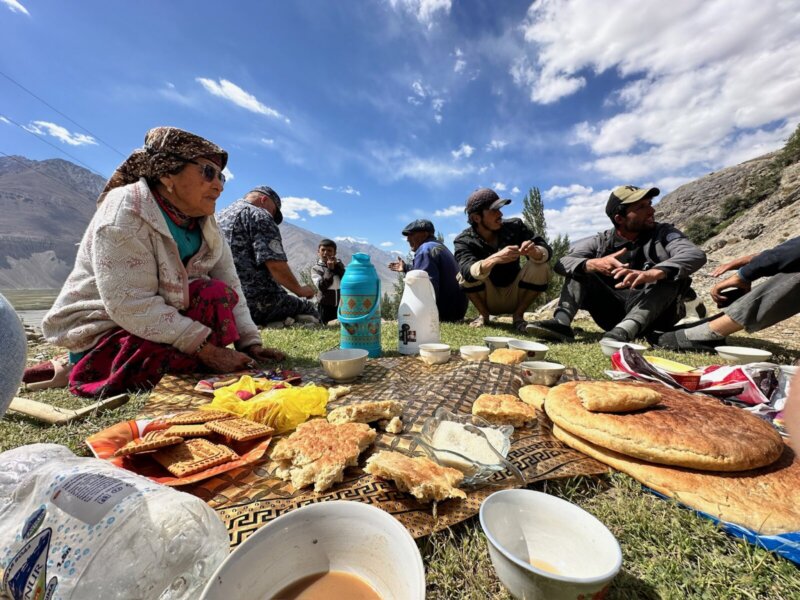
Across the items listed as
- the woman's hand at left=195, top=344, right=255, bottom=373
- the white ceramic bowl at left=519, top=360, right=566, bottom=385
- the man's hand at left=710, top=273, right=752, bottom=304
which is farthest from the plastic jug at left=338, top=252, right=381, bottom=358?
the man's hand at left=710, top=273, right=752, bottom=304

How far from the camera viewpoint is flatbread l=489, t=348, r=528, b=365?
8.83ft

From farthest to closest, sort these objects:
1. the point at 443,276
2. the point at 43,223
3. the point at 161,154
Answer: the point at 43,223
the point at 443,276
the point at 161,154

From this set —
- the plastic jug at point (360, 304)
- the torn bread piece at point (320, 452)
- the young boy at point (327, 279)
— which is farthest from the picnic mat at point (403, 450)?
the young boy at point (327, 279)

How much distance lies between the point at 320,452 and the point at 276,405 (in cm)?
52

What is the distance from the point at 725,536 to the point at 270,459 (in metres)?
1.74

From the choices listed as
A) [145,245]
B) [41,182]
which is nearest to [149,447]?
[145,245]

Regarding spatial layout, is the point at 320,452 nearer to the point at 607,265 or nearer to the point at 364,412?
the point at 364,412

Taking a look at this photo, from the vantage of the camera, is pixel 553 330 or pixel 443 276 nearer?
pixel 553 330

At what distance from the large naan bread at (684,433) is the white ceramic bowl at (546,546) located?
1.92 feet

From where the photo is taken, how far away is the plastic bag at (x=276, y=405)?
5.65ft

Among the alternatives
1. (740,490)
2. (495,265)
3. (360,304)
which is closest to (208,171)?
(360,304)

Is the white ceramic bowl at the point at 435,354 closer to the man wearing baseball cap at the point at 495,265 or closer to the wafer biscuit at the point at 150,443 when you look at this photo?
the wafer biscuit at the point at 150,443

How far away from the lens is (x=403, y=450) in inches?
60.9

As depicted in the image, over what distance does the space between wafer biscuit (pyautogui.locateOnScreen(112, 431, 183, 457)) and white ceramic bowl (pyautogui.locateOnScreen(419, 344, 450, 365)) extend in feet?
6.11
